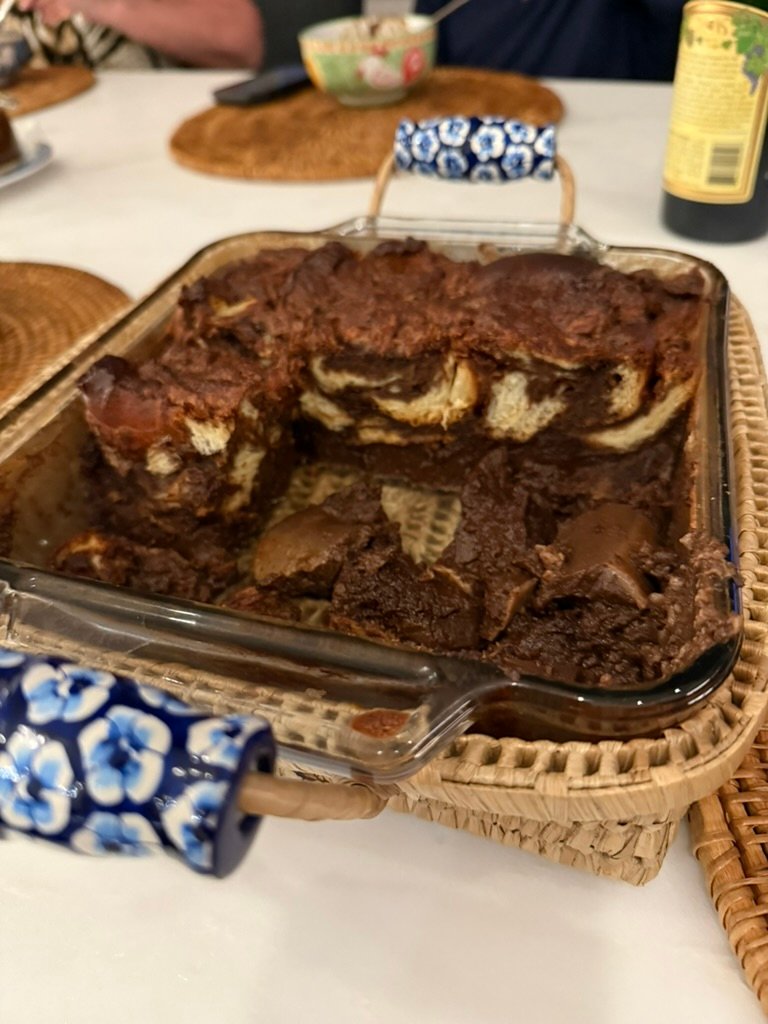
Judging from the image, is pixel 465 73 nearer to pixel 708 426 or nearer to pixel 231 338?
pixel 231 338

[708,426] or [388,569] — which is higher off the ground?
[708,426]

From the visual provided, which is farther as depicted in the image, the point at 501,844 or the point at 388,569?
the point at 388,569

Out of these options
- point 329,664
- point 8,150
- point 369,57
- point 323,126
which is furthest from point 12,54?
point 329,664

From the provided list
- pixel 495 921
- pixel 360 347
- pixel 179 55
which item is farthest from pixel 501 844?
pixel 179 55

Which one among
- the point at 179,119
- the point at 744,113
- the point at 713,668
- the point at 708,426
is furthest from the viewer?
the point at 179,119

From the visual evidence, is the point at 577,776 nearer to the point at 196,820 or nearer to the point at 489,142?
the point at 196,820

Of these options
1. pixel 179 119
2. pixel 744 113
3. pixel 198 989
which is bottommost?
pixel 198 989

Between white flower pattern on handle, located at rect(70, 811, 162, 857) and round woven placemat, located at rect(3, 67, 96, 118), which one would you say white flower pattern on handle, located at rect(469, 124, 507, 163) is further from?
round woven placemat, located at rect(3, 67, 96, 118)

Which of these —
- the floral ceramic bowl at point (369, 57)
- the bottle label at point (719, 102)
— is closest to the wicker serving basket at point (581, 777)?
the bottle label at point (719, 102)

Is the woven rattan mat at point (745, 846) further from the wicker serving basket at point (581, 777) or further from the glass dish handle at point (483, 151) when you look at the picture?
the glass dish handle at point (483, 151)
